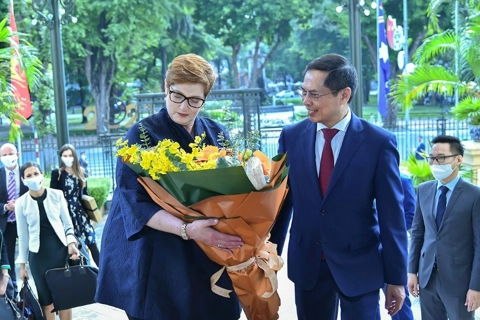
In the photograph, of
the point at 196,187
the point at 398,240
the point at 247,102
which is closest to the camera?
the point at 196,187

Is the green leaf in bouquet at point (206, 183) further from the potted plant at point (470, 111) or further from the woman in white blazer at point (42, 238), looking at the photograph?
the potted plant at point (470, 111)

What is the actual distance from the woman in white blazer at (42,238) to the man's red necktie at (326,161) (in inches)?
110

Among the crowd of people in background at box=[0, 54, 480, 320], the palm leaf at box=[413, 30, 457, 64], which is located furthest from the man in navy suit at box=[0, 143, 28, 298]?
the palm leaf at box=[413, 30, 457, 64]

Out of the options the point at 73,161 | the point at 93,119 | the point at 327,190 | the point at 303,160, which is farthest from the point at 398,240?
the point at 93,119

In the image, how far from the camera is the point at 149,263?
2449 mm

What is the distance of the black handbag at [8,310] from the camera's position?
4112mm

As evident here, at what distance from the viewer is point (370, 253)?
2877 millimetres

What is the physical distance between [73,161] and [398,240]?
442 cm

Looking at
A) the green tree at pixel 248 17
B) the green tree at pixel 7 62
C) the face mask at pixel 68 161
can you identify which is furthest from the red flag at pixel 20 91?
the green tree at pixel 248 17

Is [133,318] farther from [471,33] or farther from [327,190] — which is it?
[471,33]

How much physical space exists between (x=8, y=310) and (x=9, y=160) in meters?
2.50

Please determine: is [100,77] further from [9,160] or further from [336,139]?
[336,139]

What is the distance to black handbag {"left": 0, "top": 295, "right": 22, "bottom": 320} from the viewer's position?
13.5ft

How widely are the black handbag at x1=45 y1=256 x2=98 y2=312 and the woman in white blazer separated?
0.25 metres
